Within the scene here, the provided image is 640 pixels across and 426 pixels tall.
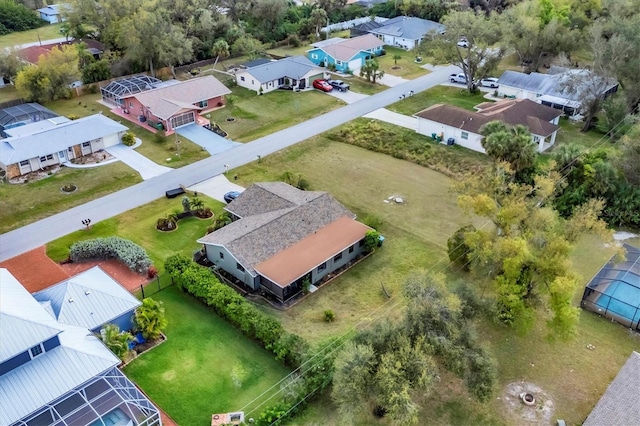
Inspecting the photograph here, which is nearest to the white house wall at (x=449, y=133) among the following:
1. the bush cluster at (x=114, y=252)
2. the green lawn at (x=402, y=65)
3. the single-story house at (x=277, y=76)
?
the single-story house at (x=277, y=76)

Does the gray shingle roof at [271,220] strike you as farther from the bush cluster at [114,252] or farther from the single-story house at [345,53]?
the single-story house at [345,53]

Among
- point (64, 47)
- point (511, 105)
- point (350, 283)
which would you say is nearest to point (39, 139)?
point (64, 47)

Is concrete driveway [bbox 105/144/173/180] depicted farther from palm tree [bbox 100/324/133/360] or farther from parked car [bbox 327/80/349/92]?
parked car [bbox 327/80/349/92]

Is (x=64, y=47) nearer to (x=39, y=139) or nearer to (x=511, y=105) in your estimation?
(x=39, y=139)

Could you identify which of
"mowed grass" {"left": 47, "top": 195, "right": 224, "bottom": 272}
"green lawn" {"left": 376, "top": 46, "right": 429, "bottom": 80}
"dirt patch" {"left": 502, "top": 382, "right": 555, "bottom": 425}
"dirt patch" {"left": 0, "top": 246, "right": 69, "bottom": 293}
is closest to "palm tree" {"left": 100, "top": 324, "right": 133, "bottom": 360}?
"mowed grass" {"left": 47, "top": 195, "right": 224, "bottom": 272}

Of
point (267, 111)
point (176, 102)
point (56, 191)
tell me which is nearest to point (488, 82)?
point (267, 111)

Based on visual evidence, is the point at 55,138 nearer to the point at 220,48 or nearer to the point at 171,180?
the point at 171,180
